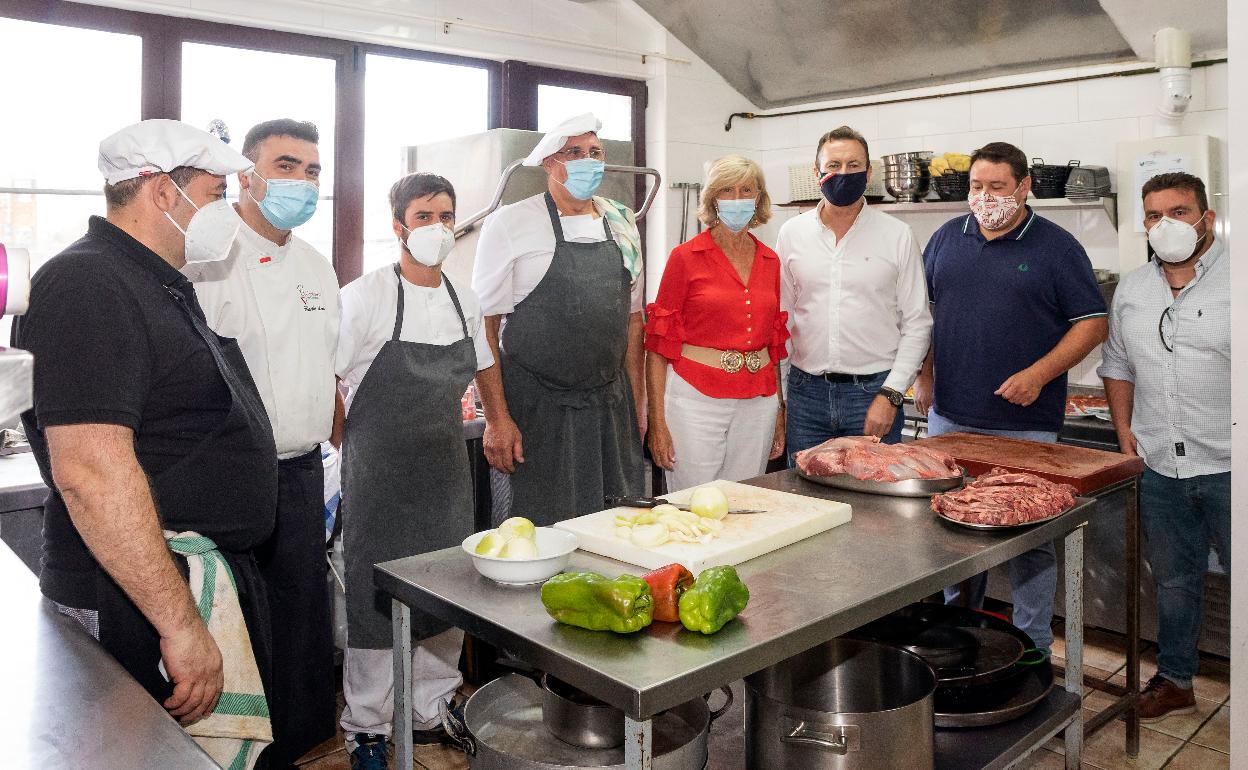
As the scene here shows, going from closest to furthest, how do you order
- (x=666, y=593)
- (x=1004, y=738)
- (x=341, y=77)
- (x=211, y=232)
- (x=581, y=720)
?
(x=666, y=593) < (x=581, y=720) < (x=211, y=232) < (x=1004, y=738) < (x=341, y=77)

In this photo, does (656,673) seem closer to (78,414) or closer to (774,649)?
(774,649)

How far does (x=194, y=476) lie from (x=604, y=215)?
1.70m

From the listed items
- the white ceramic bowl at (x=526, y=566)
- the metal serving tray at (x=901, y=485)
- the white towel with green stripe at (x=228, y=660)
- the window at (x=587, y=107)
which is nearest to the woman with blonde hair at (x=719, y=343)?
the metal serving tray at (x=901, y=485)

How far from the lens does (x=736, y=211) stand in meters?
3.26

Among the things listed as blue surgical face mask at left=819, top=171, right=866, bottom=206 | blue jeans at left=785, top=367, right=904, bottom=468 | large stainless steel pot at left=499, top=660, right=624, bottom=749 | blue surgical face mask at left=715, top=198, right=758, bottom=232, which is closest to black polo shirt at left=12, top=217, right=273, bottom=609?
large stainless steel pot at left=499, top=660, right=624, bottom=749

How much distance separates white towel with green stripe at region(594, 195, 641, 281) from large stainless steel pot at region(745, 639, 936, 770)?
1.48m

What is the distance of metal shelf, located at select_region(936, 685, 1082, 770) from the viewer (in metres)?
2.08

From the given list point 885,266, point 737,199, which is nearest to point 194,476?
point 737,199

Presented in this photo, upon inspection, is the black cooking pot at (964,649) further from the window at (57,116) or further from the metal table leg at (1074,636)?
the window at (57,116)

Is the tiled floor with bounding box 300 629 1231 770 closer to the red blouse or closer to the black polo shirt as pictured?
the red blouse

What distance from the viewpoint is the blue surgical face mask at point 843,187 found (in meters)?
3.29

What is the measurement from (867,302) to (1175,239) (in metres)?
0.94

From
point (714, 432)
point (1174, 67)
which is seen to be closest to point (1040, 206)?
point (1174, 67)

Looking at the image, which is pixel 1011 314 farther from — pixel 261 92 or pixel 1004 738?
pixel 261 92
